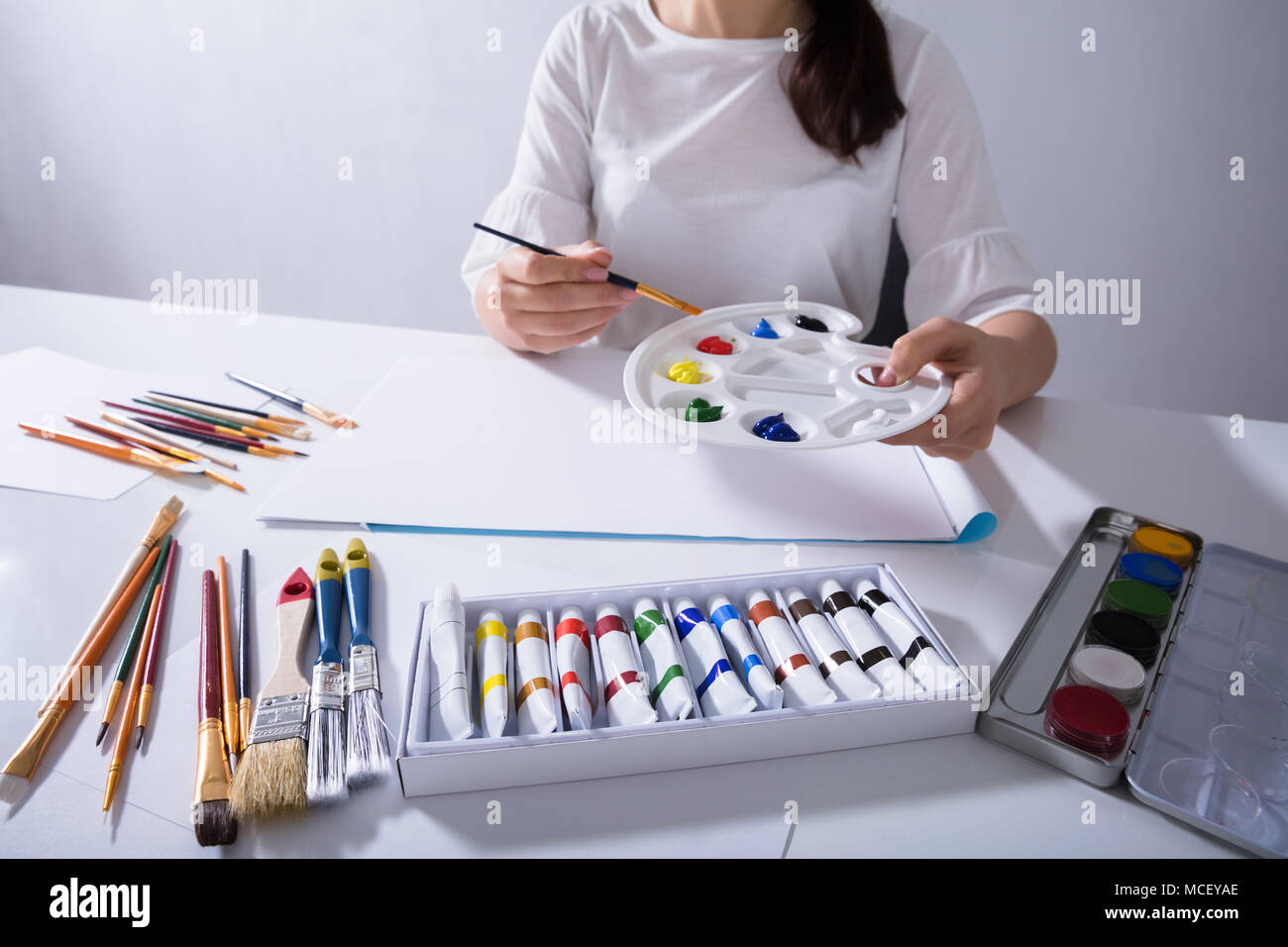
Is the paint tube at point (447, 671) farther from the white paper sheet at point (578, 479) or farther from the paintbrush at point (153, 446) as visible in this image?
the paintbrush at point (153, 446)

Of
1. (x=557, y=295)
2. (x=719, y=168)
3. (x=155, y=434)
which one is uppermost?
(x=719, y=168)

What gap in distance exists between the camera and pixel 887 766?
1.28 feet

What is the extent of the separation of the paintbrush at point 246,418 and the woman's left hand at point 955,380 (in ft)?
1.56

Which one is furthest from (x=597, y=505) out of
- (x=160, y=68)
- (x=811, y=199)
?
(x=160, y=68)

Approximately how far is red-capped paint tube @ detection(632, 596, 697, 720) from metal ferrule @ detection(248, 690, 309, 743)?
0.17 m

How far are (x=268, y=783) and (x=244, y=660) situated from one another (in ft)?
0.34

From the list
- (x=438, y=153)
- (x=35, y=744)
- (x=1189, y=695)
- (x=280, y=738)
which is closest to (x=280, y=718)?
(x=280, y=738)

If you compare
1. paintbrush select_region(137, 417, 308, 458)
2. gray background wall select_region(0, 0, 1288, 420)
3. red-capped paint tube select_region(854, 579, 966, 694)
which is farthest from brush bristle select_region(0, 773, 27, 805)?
gray background wall select_region(0, 0, 1288, 420)

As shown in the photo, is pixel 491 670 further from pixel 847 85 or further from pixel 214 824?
pixel 847 85

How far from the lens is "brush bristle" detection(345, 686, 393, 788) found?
0.37 metres

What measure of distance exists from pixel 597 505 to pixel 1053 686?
1.02 feet

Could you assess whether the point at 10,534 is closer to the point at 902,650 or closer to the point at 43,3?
the point at 902,650

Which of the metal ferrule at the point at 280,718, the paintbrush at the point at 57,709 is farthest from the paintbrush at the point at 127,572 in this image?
the metal ferrule at the point at 280,718

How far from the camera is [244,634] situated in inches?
18.0
